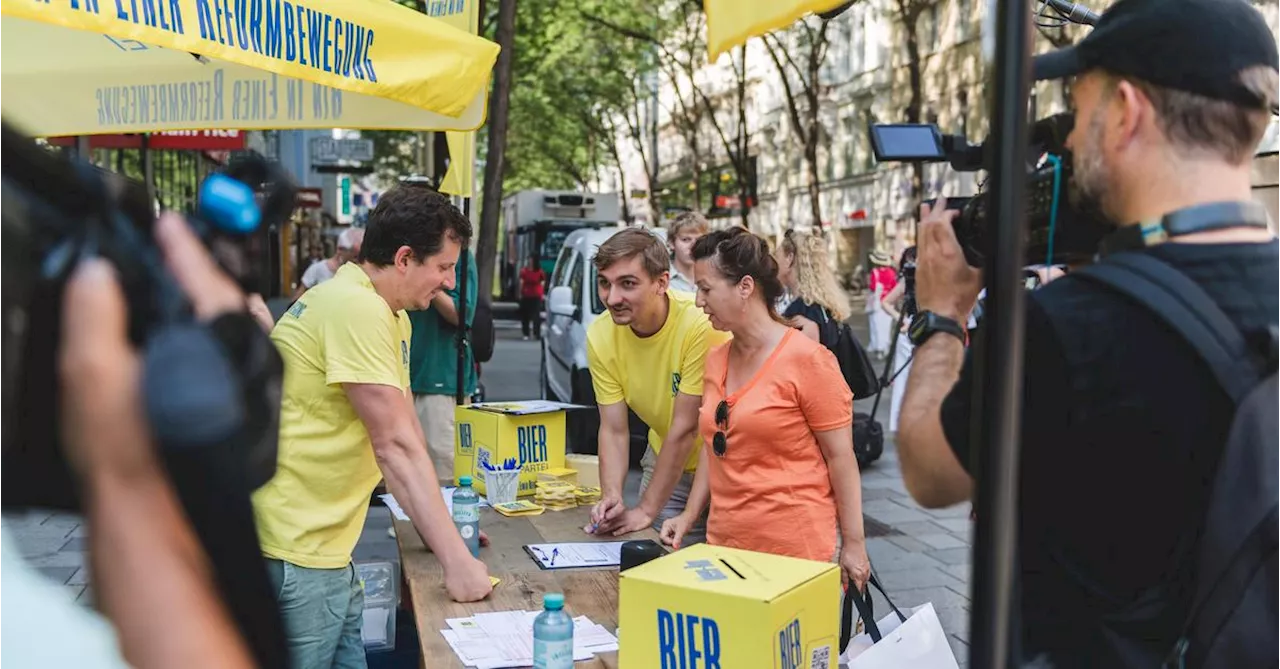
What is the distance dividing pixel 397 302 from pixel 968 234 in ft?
6.61

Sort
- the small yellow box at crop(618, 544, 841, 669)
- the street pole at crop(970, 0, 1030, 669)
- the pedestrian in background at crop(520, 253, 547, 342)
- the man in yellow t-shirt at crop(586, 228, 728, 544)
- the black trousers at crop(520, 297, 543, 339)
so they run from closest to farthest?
the street pole at crop(970, 0, 1030, 669) < the small yellow box at crop(618, 544, 841, 669) < the man in yellow t-shirt at crop(586, 228, 728, 544) < the pedestrian in background at crop(520, 253, 547, 342) < the black trousers at crop(520, 297, 543, 339)

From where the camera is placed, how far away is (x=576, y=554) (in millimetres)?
3535

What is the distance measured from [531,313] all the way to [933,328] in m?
23.8

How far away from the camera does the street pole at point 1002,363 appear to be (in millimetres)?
1088

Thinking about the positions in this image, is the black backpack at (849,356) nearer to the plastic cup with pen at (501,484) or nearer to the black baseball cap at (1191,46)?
the plastic cup with pen at (501,484)

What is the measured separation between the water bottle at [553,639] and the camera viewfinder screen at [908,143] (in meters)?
1.19

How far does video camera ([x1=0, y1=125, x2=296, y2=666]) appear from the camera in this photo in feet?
2.51

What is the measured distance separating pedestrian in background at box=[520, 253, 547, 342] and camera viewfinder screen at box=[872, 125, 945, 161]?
898 inches

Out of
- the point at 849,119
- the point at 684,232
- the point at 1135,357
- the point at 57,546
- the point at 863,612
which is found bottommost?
the point at 863,612

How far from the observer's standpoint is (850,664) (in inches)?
96.3

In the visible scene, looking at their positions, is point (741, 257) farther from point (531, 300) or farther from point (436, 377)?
point (531, 300)

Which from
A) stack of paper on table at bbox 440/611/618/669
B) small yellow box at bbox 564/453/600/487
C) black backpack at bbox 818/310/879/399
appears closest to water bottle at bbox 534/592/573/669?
stack of paper on table at bbox 440/611/618/669

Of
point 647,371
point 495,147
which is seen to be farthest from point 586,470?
point 495,147

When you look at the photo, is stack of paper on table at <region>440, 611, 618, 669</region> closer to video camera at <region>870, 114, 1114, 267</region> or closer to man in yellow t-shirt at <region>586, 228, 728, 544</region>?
man in yellow t-shirt at <region>586, 228, 728, 544</region>
